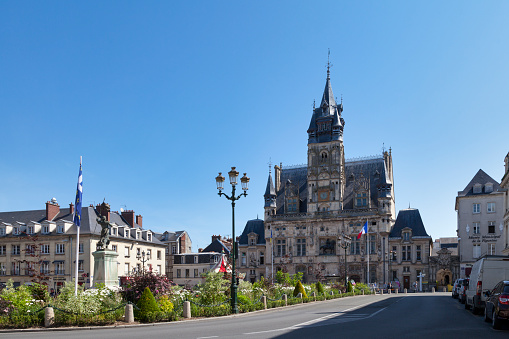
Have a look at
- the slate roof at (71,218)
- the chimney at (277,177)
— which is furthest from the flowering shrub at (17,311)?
the chimney at (277,177)

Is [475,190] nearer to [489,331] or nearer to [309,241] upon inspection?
[309,241]

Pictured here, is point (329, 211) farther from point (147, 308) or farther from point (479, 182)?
point (147, 308)

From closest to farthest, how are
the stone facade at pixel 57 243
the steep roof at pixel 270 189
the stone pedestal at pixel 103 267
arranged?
the stone pedestal at pixel 103 267
the stone facade at pixel 57 243
the steep roof at pixel 270 189

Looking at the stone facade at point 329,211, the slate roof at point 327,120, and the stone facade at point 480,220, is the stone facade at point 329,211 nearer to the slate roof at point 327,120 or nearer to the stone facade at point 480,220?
the slate roof at point 327,120

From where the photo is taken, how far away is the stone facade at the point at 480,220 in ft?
206

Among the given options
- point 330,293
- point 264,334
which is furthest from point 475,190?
point 264,334

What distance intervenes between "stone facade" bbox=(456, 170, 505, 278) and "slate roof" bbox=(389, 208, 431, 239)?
19.1 feet

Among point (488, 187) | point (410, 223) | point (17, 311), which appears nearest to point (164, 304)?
point (17, 311)

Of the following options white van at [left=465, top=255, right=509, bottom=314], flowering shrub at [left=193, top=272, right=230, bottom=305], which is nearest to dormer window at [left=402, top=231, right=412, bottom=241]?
white van at [left=465, top=255, right=509, bottom=314]

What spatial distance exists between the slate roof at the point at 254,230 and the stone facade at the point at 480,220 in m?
29.8

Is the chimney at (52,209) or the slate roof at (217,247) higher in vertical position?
→ the chimney at (52,209)

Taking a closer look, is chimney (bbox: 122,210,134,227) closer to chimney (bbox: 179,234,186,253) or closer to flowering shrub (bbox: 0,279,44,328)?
chimney (bbox: 179,234,186,253)

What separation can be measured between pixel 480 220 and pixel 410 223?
1008 centimetres

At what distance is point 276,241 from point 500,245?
3074 centimetres
